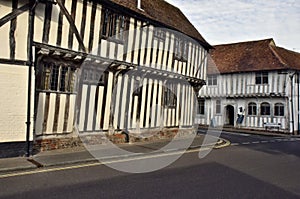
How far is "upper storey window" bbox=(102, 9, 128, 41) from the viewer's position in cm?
998

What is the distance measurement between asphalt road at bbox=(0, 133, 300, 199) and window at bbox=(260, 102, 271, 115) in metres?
15.5

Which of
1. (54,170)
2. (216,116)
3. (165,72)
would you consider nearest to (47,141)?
(54,170)

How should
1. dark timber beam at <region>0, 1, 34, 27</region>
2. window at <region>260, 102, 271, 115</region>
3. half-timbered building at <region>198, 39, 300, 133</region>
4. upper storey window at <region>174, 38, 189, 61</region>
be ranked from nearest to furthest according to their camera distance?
1. dark timber beam at <region>0, 1, 34, 27</region>
2. upper storey window at <region>174, 38, 189, 61</region>
3. half-timbered building at <region>198, 39, 300, 133</region>
4. window at <region>260, 102, 271, 115</region>

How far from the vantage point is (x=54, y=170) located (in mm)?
6449

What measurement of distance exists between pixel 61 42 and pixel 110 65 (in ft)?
6.63

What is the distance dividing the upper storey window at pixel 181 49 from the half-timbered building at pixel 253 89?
34.9 feet

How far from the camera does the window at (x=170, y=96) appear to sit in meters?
13.2

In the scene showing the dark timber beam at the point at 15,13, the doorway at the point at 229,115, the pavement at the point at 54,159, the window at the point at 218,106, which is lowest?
the pavement at the point at 54,159

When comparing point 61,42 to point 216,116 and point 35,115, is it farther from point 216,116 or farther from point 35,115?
point 216,116

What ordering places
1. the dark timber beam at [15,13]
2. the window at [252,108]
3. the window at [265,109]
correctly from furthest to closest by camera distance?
the window at [252,108], the window at [265,109], the dark timber beam at [15,13]

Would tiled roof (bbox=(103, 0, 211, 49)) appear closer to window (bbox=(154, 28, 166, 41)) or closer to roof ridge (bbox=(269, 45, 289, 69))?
window (bbox=(154, 28, 166, 41))

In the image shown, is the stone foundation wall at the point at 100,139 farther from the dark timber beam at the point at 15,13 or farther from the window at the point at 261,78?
the window at the point at 261,78

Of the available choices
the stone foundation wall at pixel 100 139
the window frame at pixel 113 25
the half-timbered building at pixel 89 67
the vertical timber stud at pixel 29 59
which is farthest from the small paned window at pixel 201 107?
the vertical timber stud at pixel 29 59

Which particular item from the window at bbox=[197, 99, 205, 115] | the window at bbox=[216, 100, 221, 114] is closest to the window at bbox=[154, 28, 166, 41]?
the window at bbox=[216, 100, 221, 114]
